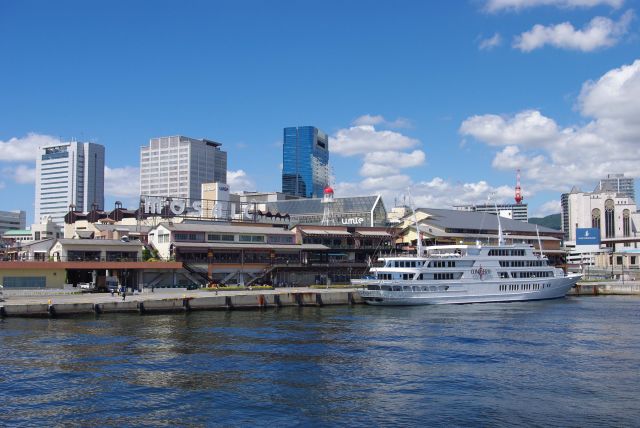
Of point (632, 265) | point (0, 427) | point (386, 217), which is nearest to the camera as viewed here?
point (0, 427)

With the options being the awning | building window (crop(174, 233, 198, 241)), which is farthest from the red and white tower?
building window (crop(174, 233, 198, 241))

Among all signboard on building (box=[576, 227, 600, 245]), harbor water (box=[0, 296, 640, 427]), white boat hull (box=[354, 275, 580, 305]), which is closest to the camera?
harbor water (box=[0, 296, 640, 427])

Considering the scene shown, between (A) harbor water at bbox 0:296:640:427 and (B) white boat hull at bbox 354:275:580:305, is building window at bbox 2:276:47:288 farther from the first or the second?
(B) white boat hull at bbox 354:275:580:305

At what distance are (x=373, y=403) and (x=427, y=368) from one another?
31.5 ft

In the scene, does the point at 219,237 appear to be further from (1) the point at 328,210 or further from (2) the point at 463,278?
(1) the point at 328,210

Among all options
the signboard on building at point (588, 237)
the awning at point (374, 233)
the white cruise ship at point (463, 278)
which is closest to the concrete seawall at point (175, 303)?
the white cruise ship at point (463, 278)

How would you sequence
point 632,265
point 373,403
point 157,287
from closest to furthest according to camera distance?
point 373,403, point 157,287, point 632,265

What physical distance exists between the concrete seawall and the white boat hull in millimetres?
5322

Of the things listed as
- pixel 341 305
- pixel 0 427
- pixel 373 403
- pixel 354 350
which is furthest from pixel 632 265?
pixel 0 427

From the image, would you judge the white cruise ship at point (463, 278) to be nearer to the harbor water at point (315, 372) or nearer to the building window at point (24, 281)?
the harbor water at point (315, 372)

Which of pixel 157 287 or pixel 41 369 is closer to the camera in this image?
pixel 41 369

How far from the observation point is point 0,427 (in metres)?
30.6

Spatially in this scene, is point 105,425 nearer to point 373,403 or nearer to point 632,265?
point 373,403

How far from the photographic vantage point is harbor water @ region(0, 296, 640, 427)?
33.0 meters
